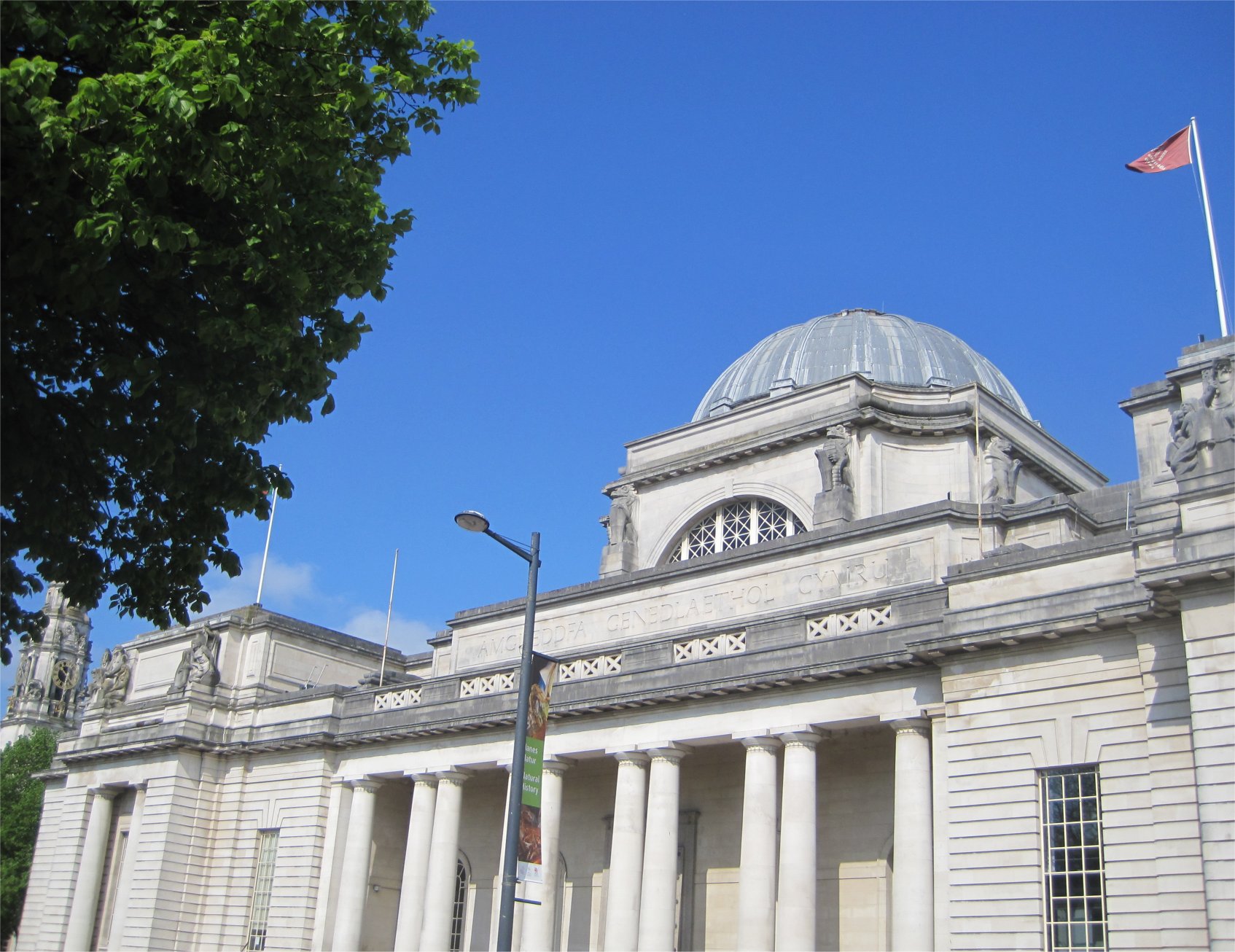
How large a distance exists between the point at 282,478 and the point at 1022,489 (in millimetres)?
28979

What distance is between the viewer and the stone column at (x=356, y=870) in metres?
36.9

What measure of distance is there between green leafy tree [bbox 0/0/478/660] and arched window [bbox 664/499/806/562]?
24.9 metres

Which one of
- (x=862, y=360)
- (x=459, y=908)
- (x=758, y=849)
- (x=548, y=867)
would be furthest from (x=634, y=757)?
(x=862, y=360)

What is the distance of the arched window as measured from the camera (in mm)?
40094

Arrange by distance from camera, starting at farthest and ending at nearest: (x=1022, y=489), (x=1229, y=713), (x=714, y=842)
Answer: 1. (x=1022, y=489)
2. (x=714, y=842)
3. (x=1229, y=713)

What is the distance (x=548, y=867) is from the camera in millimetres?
31547

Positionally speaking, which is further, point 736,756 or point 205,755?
point 205,755

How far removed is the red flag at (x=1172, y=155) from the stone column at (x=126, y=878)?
36.3m

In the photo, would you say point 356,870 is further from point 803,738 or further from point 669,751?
point 803,738

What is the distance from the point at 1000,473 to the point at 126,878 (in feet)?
102

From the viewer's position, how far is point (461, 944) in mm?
36906

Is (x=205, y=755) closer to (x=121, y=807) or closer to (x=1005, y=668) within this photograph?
(x=121, y=807)

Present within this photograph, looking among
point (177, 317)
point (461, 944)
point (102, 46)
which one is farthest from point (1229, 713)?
point (461, 944)

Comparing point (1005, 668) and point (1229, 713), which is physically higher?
point (1005, 668)
